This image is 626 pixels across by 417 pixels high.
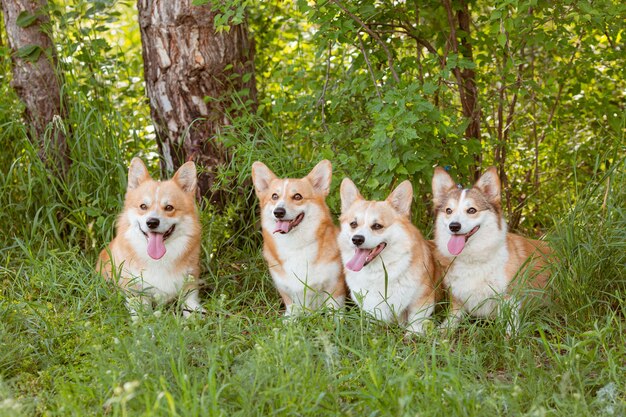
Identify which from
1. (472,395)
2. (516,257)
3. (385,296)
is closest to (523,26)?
(516,257)

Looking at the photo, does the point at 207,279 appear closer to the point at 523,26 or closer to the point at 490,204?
the point at 490,204

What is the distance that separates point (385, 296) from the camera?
4.74m

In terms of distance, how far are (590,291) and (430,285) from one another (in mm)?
956

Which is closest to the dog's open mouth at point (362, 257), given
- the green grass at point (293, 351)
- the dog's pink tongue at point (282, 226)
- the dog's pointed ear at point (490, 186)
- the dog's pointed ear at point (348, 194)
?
the green grass at point (293, 351)

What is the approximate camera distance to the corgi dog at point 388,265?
188 inches

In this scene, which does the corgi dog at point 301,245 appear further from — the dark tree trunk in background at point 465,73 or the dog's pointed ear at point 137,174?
the dark tree trunk in background at point 465,73

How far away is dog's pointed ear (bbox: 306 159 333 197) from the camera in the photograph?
5184mm

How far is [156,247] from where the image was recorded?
5.02 meters

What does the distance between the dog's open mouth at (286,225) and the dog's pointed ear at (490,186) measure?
1.17m

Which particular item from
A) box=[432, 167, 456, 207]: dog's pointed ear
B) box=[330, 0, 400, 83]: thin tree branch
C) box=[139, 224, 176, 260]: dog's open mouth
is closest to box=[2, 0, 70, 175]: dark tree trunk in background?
box=[139, 224, 176, 260]: dog's open mouth

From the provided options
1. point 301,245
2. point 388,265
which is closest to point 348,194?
point 301,245

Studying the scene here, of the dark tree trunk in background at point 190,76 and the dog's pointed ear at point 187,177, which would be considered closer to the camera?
the dog's pointed ear at point 187,177

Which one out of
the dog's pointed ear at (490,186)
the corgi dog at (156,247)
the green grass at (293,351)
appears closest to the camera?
the green grass at (293,351)

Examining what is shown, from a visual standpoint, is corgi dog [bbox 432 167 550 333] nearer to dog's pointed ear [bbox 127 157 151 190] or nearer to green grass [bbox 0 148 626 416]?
green grass [bbox 0 148 626 416]
